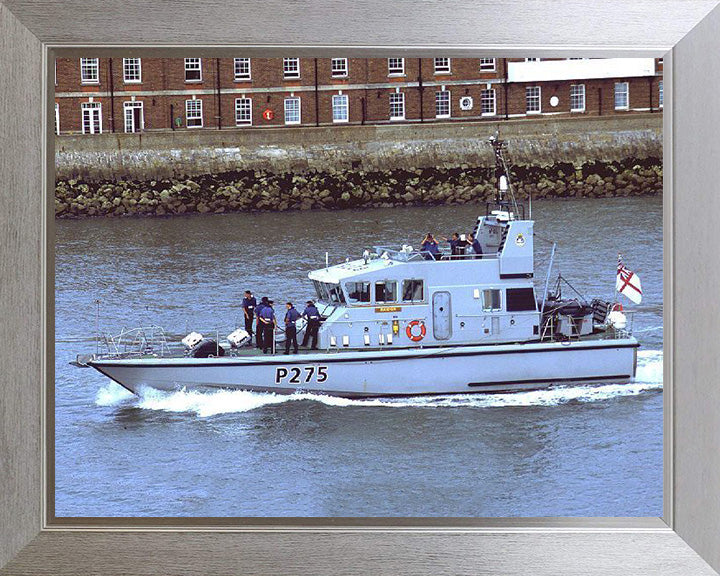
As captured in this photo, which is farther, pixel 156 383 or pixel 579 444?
pixel 156 383

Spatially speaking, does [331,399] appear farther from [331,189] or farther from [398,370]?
[331,189]

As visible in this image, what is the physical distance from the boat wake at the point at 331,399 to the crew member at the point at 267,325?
474 mm

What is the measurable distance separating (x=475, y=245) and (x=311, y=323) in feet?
5.74

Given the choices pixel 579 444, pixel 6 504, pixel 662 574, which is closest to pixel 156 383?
pixel 579 444

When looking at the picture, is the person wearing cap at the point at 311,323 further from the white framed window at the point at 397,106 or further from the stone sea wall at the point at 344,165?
the white framed window at the point at 397,106

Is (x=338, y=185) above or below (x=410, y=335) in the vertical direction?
above

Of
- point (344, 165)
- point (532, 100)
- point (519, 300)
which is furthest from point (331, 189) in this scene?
point (519, 300)

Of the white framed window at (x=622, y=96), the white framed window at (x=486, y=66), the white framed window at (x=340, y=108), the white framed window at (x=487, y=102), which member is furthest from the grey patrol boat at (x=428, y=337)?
the white framed window at (x=486, y=66)

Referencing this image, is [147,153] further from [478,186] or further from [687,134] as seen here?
[687,134]

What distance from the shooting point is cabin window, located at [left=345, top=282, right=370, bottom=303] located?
10.8 meters

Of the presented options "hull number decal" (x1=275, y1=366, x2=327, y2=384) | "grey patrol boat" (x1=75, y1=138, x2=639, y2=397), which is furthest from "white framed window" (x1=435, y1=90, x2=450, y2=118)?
"hull number decal" (x1=275, y1=366, x2=327, y2=384)

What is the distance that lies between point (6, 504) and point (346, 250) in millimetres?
5560

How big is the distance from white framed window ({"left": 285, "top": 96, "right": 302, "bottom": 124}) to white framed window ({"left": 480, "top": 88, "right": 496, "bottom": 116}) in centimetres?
129

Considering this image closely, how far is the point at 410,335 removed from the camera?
1080cm
